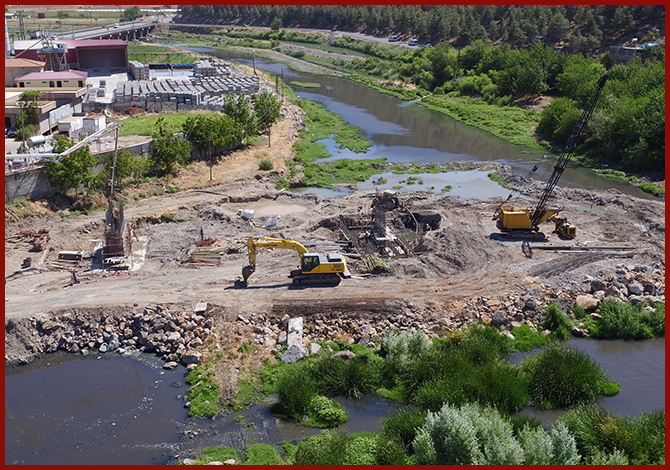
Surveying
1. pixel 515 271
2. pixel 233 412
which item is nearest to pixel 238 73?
pixel 515 271

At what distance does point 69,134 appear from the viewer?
53.6 m

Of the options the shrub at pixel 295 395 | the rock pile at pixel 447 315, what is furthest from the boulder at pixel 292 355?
the shrub at pixel 295 395

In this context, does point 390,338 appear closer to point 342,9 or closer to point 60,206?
point 60,206

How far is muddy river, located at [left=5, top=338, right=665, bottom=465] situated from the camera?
75.3ft

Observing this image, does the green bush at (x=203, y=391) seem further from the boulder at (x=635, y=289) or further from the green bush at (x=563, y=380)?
the boulder at (x=635, y=289)

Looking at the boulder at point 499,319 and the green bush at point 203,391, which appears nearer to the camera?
the green bush at point 203,391

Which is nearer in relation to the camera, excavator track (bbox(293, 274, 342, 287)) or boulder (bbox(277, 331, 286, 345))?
boulder (bbox(277, 331, 286, 345))

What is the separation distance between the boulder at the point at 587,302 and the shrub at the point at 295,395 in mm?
15707

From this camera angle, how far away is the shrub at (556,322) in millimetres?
30719

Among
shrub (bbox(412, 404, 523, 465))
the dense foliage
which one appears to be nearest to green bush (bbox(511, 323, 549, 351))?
shrub (bbox(412, 404, 523, 465))

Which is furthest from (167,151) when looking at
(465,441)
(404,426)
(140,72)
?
(140,72)

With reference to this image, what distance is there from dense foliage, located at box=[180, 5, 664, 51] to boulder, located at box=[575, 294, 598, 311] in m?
89.7

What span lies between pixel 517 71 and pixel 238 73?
42587 mm

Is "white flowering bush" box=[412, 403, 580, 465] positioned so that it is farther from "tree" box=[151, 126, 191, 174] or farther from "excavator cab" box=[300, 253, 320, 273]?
"tree" box=[151, 126, 191, 174]
